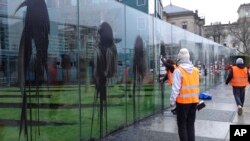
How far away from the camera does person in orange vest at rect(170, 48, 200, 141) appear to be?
607cm

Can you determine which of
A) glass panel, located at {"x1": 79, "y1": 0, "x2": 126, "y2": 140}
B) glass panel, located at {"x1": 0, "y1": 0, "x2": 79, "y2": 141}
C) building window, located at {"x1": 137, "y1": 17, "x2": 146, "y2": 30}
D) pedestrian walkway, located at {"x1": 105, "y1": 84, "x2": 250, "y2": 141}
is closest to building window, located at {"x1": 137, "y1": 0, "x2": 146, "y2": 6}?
pedestrian walkway, located at {"x1": 105, "y1": 84, "x2": 250, "y2": 141}

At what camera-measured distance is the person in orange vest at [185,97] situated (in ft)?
19.9

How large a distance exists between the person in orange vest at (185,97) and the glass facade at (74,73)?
5.84ft

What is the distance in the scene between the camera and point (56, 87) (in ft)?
20.0

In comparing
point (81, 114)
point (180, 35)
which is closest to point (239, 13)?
point (180, 35)

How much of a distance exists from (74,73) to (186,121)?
2211mm

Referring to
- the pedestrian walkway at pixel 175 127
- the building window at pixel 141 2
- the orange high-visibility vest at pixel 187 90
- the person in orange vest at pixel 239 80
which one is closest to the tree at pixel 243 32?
the building window at pixel 141 2

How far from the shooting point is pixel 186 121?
20.1ft

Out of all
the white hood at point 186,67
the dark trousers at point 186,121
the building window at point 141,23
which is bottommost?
the dark trousers at point 186,121

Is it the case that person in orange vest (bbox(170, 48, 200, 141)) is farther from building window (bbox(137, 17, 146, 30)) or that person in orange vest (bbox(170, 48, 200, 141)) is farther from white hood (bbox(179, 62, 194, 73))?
building window (bbox(137, 17, 146, 30))

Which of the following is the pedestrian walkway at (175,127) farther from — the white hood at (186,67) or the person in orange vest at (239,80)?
the white hood at (186,67)

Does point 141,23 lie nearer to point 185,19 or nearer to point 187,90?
point 187,90

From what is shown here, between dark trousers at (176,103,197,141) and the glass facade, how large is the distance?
1.88 meters

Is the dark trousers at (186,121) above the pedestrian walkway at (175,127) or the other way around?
above
